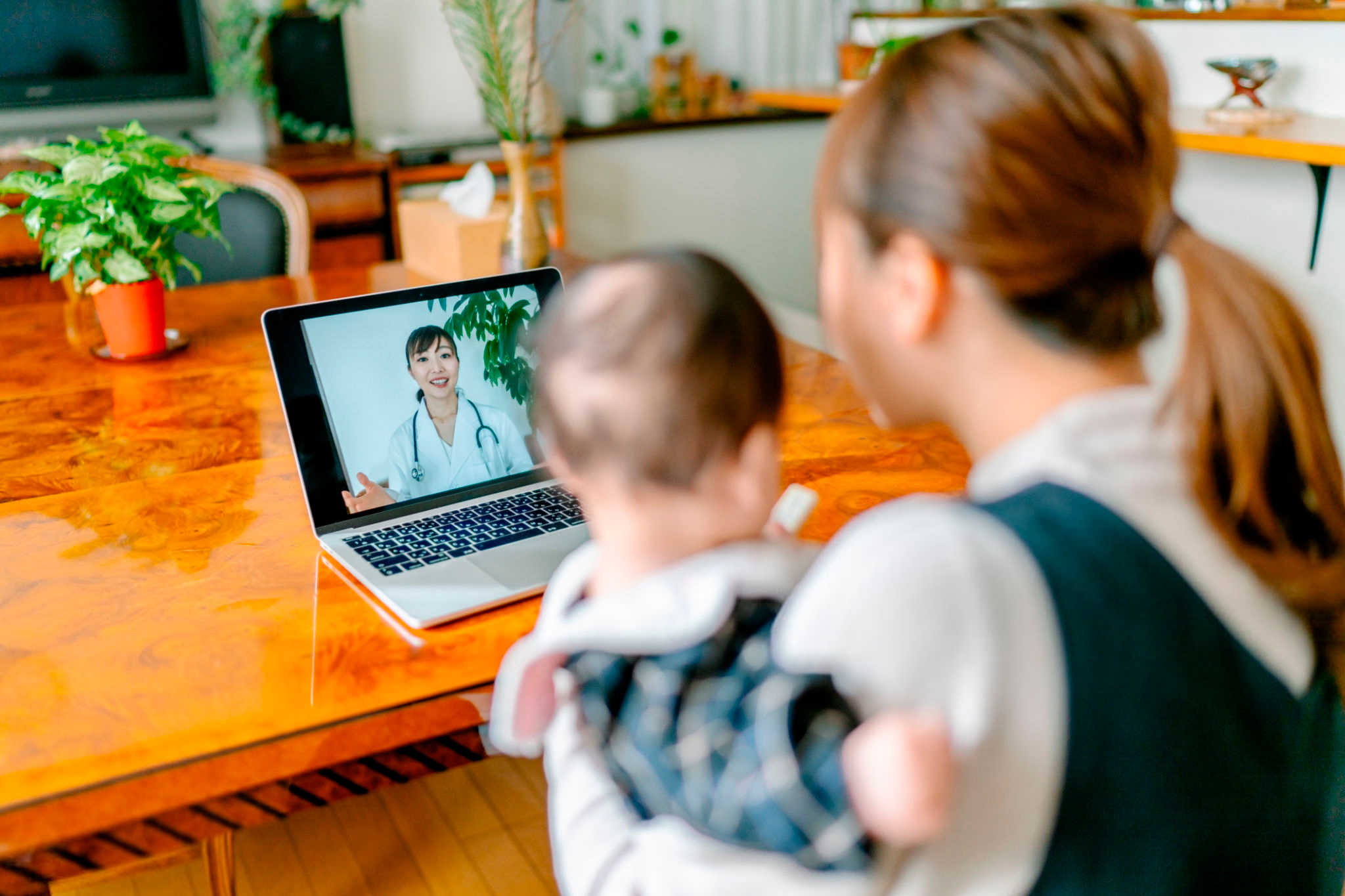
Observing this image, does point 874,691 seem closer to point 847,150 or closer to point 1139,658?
point 1139,658

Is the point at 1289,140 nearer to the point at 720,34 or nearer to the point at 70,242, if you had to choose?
the point at 70,242

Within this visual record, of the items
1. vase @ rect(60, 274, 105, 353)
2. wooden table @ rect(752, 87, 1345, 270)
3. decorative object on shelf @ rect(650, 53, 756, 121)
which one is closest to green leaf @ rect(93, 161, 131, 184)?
vase @ rect(60, 274, 105, 353)

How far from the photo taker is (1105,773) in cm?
55

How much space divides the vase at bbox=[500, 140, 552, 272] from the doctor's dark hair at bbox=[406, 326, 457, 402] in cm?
87

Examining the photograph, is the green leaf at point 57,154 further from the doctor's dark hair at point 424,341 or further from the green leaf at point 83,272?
the doctor's dark hair at point 424,341

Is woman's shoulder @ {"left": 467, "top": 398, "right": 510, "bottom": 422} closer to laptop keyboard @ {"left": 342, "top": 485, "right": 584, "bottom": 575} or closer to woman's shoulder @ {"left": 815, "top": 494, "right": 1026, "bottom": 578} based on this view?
laptop keyboard @ {"left": 342, "top": 485, "right": 584, "bottom": 575}

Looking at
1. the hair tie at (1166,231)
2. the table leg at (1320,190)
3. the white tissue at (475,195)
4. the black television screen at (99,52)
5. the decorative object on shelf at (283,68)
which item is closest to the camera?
the hair tie at (1166,231)

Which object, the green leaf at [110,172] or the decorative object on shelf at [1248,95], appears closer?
the green leaf at [110,172]

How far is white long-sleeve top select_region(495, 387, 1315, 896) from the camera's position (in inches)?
20.2

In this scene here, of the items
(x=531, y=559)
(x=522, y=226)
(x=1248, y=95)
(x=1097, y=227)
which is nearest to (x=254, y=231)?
(x=522, y=226)

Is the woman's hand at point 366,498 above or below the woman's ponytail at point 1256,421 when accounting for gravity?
below

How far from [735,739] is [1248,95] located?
2.45 m

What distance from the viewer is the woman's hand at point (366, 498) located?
1075 millimetres

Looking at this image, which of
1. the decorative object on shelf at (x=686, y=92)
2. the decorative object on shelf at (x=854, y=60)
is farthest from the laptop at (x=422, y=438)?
the decorative object on shelf at (x=686, y=92)
